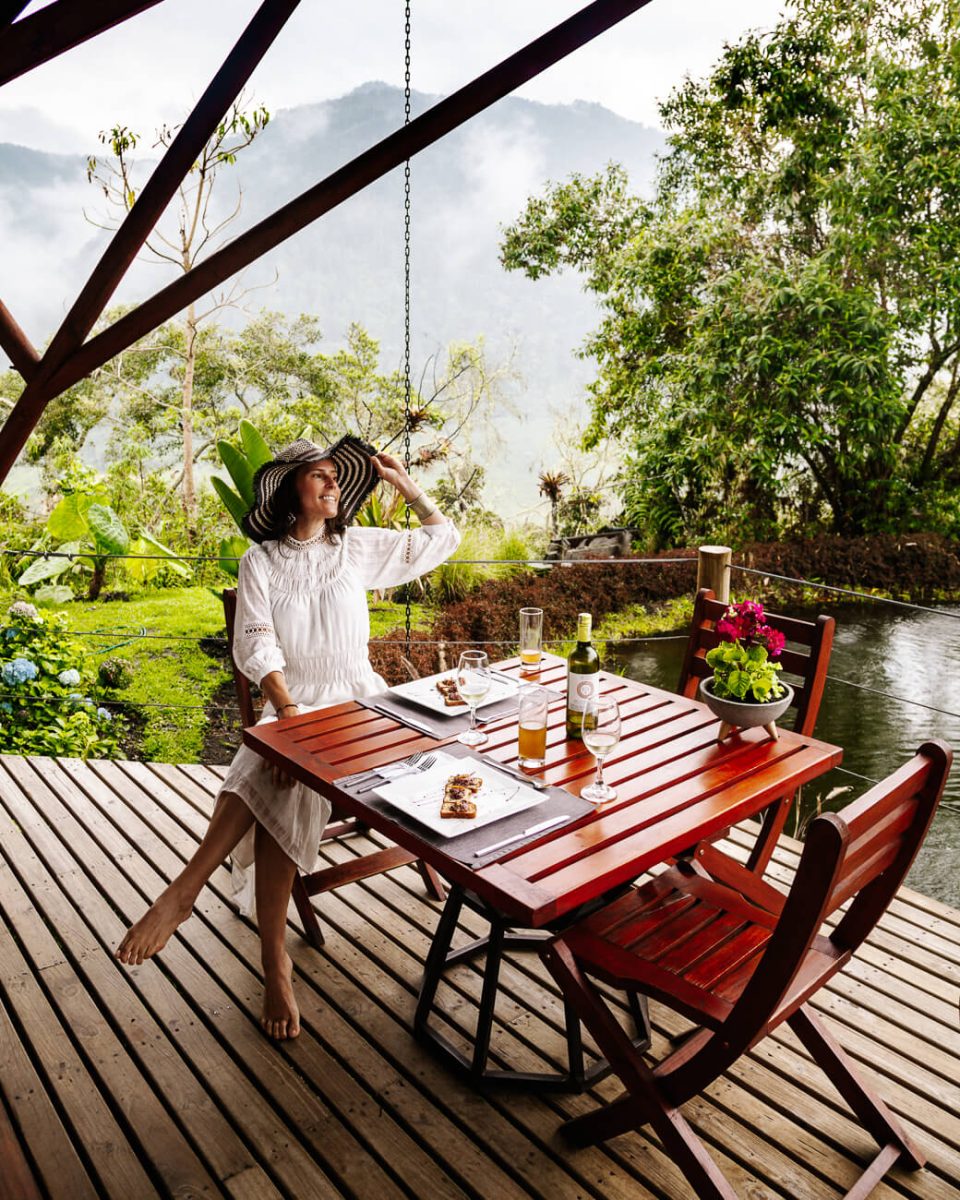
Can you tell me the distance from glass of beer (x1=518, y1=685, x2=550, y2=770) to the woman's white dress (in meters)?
0.71

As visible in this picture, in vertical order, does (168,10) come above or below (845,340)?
above

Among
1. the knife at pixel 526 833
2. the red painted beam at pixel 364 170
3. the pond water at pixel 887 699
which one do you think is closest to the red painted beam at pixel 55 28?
the red painted beam at pixel 364 170

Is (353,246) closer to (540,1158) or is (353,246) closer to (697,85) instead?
(697,85)

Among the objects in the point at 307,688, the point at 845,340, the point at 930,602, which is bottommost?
the point at 930,602

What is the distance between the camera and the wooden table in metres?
1.55

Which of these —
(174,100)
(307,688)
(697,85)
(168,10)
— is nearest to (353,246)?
(168,10)

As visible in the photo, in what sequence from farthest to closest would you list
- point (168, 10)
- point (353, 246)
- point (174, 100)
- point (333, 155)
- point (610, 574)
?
point (174, 100) → point (333, 155) → point (353, 246) → point (168, 10) → point (610, 574)

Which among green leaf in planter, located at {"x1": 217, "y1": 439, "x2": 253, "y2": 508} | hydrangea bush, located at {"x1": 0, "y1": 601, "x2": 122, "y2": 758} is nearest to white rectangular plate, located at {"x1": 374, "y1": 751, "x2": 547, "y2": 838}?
hydrangea bush, located at {"x1": 0, "y1": 601, "x2": 122, "y2": 758}

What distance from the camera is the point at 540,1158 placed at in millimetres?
1840

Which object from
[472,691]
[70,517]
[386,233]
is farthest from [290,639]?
[386,233]

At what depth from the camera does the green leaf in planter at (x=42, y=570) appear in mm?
7160

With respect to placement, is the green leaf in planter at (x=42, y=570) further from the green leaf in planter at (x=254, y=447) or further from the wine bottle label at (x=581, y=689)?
the wine bottle label at (x=581, y=689)

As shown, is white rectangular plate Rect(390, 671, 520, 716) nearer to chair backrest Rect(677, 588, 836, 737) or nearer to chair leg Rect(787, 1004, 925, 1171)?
chair backrest Rect(677, 588, 836, 737)

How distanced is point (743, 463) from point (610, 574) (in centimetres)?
174
